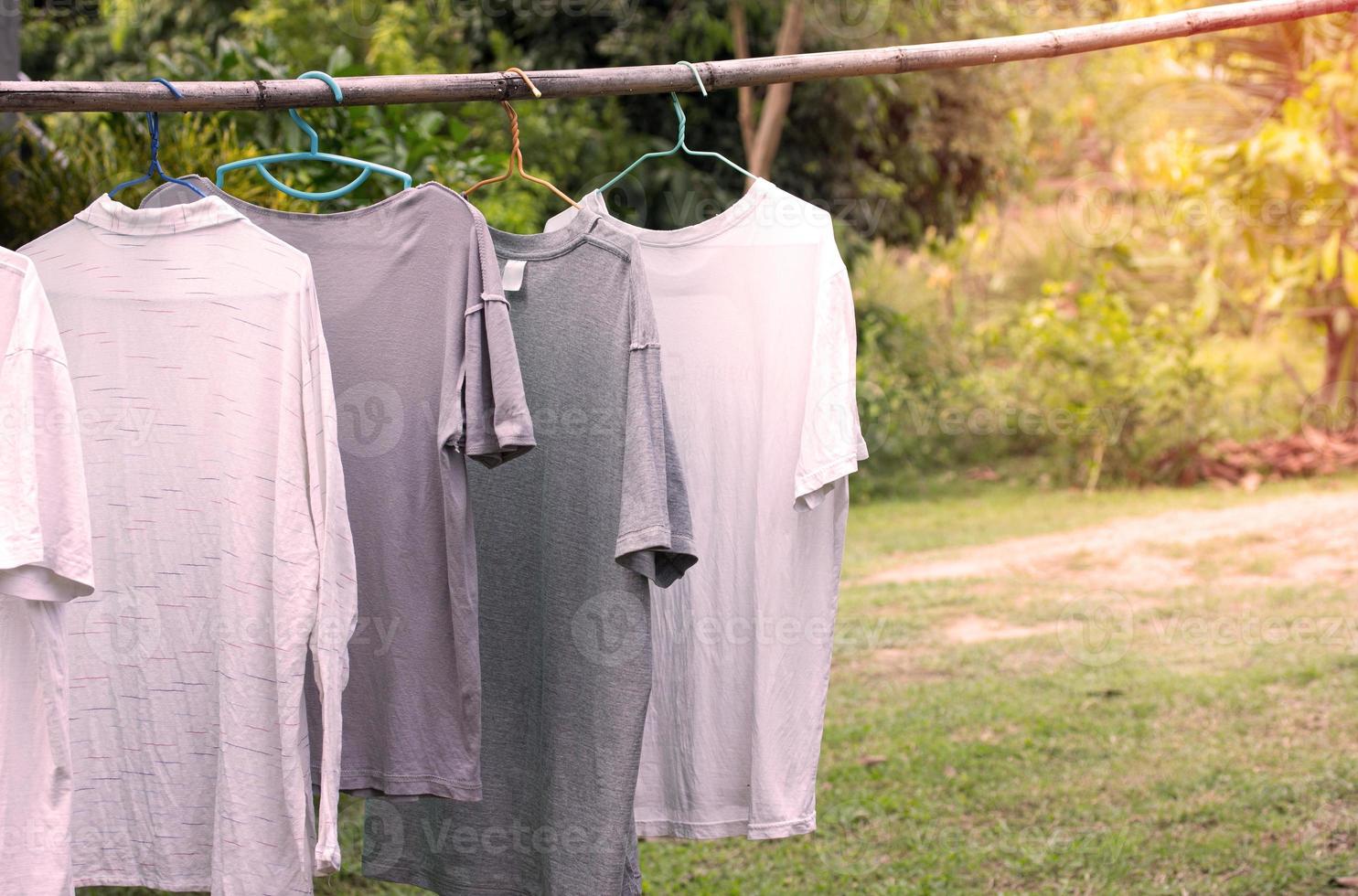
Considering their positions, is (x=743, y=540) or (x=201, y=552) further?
(x=743, y=540)

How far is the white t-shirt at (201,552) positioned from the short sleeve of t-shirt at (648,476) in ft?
1.31

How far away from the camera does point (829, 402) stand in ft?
6.53

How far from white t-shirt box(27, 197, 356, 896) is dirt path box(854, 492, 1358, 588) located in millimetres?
4979

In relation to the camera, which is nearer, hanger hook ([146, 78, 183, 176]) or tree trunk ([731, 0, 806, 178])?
hanger hook ([146, 78, 183, 176])

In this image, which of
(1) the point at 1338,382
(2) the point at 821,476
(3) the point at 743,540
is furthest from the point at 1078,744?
(1) the point at 1338,382

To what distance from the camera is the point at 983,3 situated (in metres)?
9.07

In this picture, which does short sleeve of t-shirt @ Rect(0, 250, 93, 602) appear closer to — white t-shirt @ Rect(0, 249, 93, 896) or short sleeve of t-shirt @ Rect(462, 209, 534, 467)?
white t-shirt @ Rect(0, 249, 93, 896)

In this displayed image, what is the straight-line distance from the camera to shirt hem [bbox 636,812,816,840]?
213 centimetres

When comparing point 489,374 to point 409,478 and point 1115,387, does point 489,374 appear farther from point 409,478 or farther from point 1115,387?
point 1115,387

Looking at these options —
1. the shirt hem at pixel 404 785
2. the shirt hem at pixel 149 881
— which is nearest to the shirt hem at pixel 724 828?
the shirt hem at pixel 404 785

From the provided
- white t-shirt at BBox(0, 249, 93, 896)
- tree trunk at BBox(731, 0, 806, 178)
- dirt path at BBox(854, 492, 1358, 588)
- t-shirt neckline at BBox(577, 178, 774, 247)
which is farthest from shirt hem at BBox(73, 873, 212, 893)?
tree trunk at BBox(731, 0, 806, 178)

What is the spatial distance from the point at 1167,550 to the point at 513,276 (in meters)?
5.79

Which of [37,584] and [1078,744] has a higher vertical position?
[37,584]

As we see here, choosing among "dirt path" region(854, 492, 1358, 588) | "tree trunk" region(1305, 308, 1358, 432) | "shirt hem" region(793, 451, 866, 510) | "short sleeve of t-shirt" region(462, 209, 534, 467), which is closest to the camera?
"short sleeve of t-shirt" region(462, 209, 534, 467)
